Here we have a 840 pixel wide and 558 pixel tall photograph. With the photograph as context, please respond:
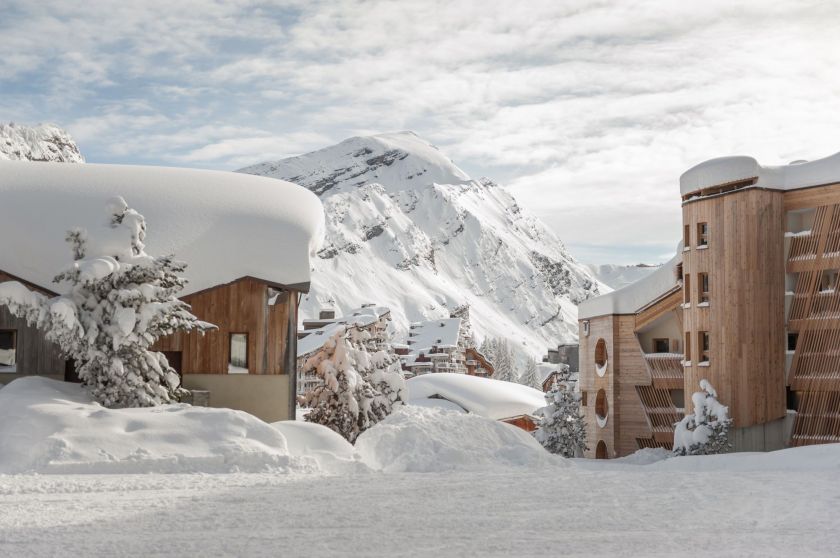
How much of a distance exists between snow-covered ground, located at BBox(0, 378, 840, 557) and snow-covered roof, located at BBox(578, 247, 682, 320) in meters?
28.7

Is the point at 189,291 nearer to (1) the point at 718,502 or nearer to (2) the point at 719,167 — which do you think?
(1) the point at 718,502

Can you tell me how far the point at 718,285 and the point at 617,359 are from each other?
12.8 meters

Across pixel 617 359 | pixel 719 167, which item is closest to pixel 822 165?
pixel 719 167

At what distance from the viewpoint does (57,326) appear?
19.9m

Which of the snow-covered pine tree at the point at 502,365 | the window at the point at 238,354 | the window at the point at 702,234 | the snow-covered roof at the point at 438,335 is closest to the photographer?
the window at the point at 238,354

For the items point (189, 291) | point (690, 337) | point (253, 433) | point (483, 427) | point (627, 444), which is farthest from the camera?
point (627, 444)

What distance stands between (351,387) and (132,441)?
1486 cm

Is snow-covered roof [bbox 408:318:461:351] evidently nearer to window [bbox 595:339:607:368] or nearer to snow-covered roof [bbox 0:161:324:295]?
window [bbox 595:339:607:368]

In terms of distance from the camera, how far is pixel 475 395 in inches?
2820

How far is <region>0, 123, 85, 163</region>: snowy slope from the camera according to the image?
71938 mm

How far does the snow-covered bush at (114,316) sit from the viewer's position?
66.1ft

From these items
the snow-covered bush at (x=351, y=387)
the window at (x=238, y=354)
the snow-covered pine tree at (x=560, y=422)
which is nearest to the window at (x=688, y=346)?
the snow-covered pine tree at (x=560, y=422)

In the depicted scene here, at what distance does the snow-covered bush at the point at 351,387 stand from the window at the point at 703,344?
14690 mm

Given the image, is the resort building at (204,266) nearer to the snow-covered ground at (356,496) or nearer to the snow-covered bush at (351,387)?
the snow-covered bush at (351,387)
